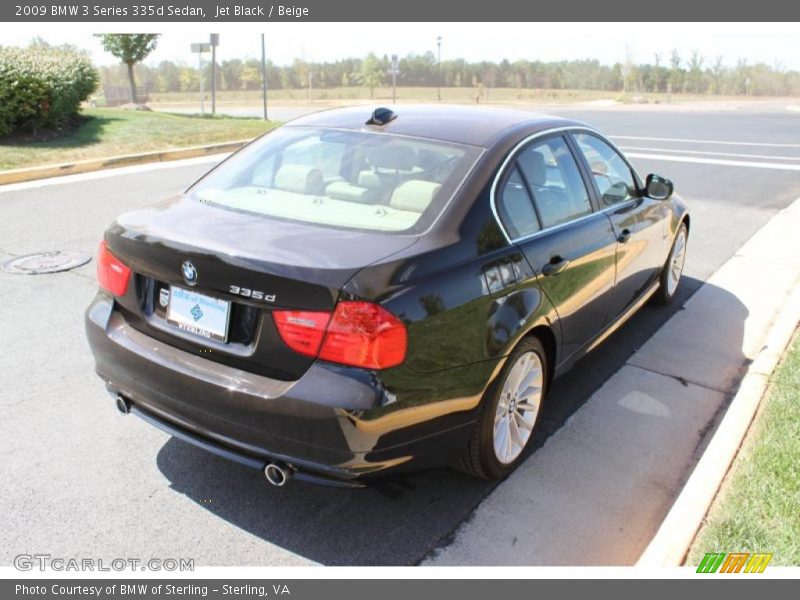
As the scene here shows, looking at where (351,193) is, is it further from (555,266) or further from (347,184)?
(555,266)

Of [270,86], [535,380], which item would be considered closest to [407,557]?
[535,380]

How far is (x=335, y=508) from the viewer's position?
10.2 feet

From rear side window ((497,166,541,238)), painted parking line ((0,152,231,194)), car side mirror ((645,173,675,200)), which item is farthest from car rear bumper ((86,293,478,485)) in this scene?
painted parking line ((0,152,231,194))

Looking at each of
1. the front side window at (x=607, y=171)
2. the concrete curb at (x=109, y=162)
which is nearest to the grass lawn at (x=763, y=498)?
the front side window at (x=607, y=171)

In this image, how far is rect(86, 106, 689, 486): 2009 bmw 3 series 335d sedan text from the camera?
255 centimetres

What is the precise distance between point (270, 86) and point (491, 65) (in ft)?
95.2

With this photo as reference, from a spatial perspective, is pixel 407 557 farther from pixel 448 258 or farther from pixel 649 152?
pixel 649 152

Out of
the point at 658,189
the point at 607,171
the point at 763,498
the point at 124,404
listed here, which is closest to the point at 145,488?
the point at 124,404

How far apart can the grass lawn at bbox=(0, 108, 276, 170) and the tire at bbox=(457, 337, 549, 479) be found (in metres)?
9.80

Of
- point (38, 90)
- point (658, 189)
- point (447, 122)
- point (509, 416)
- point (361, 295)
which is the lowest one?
point (509, 416)

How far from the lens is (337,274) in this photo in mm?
2533

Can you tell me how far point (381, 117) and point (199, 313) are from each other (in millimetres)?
1585

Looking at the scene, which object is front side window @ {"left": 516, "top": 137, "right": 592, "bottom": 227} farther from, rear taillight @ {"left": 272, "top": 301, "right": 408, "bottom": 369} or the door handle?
rear taillight @ {"left": 272, "top": 301, "right": 408, "bottom": 369}

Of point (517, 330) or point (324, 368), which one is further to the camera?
point (517, 330)
